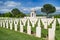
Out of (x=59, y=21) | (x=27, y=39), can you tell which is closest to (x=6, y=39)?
(x=27, y=39)

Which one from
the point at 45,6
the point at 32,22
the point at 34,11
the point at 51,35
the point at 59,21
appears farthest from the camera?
the point at 45,6

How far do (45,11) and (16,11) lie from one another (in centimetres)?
1303

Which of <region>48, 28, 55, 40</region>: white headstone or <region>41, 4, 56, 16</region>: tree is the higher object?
<region>41, 4, 56, 16</region>: tree

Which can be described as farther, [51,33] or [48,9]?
[48,9]

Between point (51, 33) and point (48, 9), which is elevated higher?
point (48, 9)

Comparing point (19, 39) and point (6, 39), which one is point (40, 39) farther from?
point (6, 39)

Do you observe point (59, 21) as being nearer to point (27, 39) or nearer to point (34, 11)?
point (27, 39)

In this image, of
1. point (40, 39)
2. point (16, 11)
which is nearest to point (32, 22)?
point (40, 39)

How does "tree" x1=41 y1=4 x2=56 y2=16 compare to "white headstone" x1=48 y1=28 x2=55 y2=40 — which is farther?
"tree" x1=41 y1=4 x2=56 y2=16

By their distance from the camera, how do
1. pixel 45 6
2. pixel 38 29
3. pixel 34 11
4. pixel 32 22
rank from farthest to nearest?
pixel 45 6 → pixel 34 11 → pixel 32 22 → pixel 38 29

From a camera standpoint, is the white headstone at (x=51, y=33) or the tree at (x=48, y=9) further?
the tree at (x=48, y=9)

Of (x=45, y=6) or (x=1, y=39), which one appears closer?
(x=1, y=39)

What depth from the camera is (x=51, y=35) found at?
23.8 ft

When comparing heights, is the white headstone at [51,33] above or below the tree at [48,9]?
below
